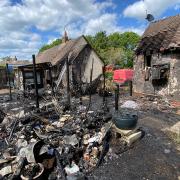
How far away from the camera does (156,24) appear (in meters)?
16.3

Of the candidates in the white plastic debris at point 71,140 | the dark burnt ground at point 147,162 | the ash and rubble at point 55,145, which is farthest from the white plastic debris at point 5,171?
the dark burnt ground at point 147,162

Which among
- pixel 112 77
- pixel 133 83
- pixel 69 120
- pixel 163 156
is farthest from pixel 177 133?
pixel 112 77

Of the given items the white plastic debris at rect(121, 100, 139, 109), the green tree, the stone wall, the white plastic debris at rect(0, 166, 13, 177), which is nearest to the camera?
the white plastic debris at rect(0, 166, 13, 177)

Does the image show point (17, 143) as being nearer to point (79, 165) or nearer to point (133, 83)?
point (79, 165)

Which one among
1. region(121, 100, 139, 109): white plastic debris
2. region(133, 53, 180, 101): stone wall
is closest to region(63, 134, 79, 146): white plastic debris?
region(121, 100, 139, 109): white plastic debris

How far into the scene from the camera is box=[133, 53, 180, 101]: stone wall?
39.9ft

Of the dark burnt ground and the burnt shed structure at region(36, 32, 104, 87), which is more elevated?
the burnt shed structure at region(36, 32, 104, 87)

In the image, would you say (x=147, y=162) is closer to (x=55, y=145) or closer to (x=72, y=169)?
(x=72, y=169)

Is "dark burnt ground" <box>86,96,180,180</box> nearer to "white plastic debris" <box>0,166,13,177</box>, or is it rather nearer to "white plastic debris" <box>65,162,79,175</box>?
"white plastic debris" <box>65,162,79,175</box>

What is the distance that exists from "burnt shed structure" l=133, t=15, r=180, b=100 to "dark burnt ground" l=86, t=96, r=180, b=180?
213 inches

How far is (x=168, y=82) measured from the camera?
41.7 feet

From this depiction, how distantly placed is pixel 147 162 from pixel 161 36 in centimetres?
1058

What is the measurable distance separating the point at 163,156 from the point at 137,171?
1257 mm

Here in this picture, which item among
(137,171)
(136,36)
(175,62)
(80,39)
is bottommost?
(137,171)
